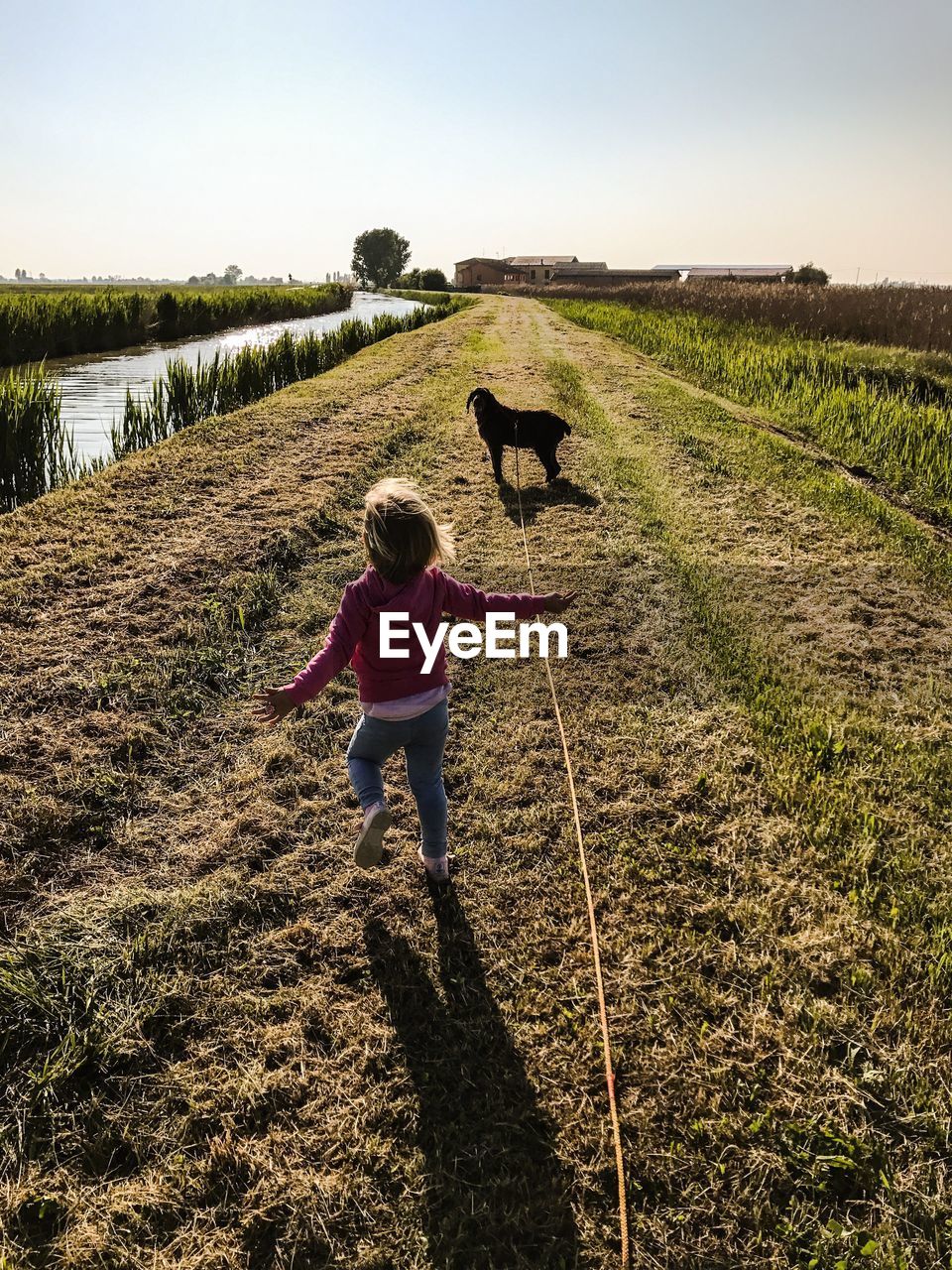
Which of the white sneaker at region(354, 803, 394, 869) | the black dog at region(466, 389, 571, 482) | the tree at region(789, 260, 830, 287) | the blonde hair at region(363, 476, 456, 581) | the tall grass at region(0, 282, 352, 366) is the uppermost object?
the tree at region(789, 260, 830, 287)

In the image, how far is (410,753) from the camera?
108 inches

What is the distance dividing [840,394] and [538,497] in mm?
5503

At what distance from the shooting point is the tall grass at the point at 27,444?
7.11 metres

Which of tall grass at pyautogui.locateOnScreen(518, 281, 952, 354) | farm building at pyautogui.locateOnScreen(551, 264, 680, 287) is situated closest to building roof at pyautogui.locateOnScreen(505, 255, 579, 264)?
farm building at pyautogui.locateOnScreen(551, 264, 680, 287)

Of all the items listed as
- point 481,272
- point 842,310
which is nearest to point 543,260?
point 481,272

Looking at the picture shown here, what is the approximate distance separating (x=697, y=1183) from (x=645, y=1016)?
1.73ft

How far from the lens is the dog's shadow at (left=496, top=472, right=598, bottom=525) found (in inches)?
297

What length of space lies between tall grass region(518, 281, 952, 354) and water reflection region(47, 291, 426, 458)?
46.1ft

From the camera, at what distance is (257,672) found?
15.1 feet

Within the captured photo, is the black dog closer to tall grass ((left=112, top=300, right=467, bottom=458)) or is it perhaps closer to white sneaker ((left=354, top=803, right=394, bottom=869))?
tall grass ((left=112, top=300, right=467, bottom=458))

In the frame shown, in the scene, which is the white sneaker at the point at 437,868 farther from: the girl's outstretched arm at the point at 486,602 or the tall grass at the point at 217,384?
the tall grass at the point at 217,384

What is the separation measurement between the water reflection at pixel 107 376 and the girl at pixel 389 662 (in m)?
7.98

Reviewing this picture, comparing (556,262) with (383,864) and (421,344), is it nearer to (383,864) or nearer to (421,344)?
(421,344)

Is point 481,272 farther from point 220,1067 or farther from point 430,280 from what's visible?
point 220,1067
